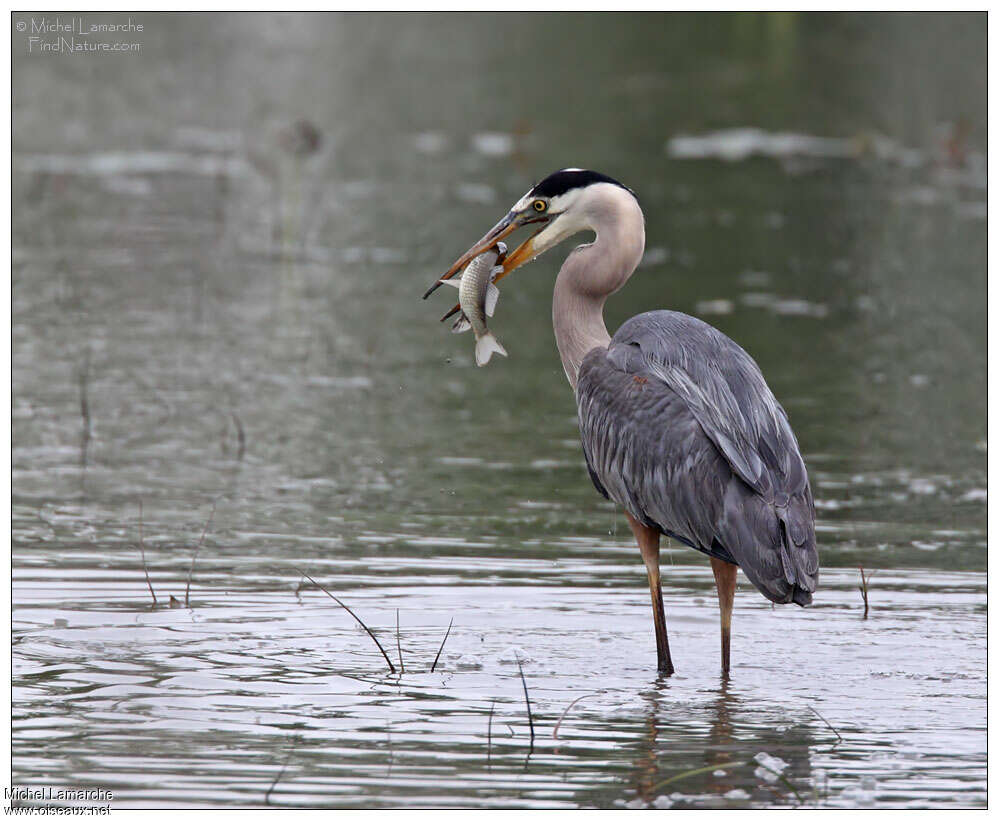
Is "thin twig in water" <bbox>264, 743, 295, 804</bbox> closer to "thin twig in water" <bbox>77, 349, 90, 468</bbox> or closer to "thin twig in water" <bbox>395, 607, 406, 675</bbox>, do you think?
"thin twig in water" <bbox>395, 607, 406, 675</bbox>

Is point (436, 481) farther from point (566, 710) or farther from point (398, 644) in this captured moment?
point (566, 710)

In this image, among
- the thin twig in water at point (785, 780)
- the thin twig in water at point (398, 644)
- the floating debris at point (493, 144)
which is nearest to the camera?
the thin twig in water at point (785, 780)

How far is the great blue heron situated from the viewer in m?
6.83

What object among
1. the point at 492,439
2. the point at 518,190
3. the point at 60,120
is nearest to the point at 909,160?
the point at 518,190

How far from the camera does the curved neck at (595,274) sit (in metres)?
7.95

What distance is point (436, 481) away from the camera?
995 cm

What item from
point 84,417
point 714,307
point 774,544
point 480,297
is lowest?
point 774,544

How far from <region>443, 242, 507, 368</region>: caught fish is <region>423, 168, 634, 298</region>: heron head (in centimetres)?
7

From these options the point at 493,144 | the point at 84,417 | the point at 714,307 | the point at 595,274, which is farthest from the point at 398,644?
the point at 493,144

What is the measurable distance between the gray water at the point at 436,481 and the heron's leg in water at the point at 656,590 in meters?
0.08

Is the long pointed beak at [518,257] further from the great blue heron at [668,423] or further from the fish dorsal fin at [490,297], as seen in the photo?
the fish dorsal fin at [490,297]

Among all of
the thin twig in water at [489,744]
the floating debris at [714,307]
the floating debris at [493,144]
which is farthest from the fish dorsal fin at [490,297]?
the floating debris at [493,144]

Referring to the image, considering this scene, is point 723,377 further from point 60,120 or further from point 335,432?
point 60,120

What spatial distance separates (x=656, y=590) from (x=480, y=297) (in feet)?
4.89
